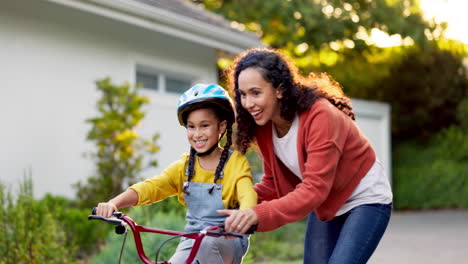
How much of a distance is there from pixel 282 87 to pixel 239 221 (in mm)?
810

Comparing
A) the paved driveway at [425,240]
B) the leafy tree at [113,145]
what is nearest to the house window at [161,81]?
the leafy tree at [113,145]

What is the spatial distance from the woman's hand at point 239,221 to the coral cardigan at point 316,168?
0.05 meters

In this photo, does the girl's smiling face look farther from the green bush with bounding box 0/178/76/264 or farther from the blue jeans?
the green bush with bounding box 0/178/76/264

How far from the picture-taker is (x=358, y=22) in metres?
16.8

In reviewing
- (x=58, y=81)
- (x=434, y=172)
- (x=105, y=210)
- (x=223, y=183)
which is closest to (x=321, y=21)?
(x=434, y=172)

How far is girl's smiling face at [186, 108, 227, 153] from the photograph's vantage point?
2.98 m

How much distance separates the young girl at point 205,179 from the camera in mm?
2846

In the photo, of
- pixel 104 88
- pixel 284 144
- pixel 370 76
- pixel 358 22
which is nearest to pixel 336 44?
pixel 358 22

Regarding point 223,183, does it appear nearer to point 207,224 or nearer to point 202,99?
point 207,224

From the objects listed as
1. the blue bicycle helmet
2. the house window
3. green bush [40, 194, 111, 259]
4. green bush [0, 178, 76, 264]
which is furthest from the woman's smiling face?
the house window

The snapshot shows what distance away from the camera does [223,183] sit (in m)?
2.94

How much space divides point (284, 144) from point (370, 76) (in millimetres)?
16317

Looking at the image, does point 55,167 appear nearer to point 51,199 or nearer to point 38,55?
point 51,199

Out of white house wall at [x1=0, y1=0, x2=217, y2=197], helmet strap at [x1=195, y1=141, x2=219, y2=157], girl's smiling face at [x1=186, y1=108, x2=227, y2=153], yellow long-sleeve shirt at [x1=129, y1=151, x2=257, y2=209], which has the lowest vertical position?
yellow long-sleeve shirt at [x1=129, y1=151, x2=257, y2=209]
